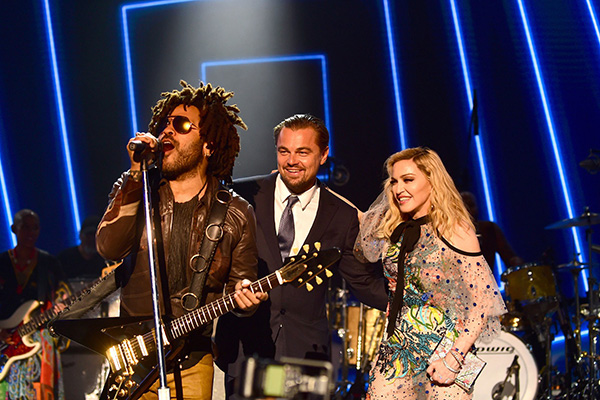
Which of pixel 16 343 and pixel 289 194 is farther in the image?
pixel 16 343

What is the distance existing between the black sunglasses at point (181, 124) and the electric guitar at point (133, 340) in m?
0.85

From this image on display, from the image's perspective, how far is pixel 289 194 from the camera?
4.21 meters

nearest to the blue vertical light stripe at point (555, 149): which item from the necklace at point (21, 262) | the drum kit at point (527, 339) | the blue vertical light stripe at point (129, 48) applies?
the drum kit at point (527, 339)

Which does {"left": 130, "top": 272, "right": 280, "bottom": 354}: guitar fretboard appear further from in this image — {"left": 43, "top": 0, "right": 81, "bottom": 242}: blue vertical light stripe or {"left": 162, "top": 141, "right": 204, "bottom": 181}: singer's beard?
{"left": 43, "top": 0, "right": 81, "bottom": 242}: blue vertical light stripe

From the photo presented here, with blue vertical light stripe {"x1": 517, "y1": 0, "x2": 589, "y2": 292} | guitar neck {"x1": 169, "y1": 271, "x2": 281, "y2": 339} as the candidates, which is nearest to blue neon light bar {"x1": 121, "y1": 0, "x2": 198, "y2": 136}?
blue vertical light stripe {"x1": 517, "y1": 0, "x2": 589, "y2": 292}

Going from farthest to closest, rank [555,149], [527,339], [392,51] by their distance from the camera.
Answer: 1. [392,51]
2. [555,149]
3. [527,339]

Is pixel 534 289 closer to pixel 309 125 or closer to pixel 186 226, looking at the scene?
pixel 309 125

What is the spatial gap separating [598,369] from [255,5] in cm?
547

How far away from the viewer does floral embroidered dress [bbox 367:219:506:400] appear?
Answer: 3326 mm

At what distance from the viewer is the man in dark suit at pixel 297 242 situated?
3.89 m

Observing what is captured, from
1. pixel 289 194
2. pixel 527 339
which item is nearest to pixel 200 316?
pixel 289 194

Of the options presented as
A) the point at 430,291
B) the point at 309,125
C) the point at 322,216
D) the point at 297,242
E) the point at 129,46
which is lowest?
the point at 430,291

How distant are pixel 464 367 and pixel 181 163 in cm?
171

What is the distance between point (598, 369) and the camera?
21.1 ft
